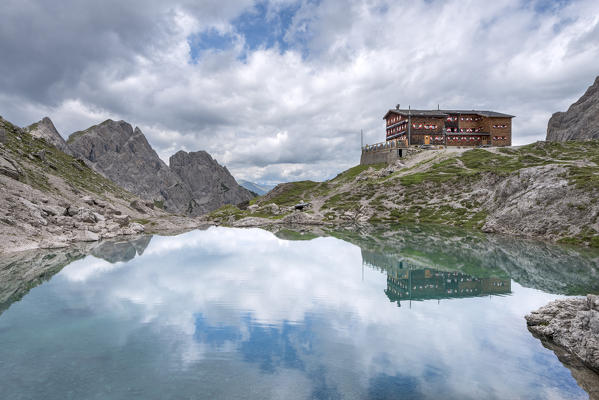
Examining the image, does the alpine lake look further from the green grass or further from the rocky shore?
the green grass

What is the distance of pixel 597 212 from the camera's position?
6788 cm

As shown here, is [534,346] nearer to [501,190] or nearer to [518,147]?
[501,190]

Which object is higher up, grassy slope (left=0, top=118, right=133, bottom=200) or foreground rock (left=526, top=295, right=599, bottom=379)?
grassy slope (left=0, top=118, right=133, bottom=200)

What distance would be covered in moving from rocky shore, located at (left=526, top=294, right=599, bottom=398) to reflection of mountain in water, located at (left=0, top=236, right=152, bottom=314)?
151 feet

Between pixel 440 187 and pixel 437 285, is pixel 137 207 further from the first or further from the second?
pixel 437 285

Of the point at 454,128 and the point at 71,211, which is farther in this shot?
the point at 454,128

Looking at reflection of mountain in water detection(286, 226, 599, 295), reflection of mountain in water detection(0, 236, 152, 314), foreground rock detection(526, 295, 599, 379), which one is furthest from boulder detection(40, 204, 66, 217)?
foreground rock detection(526, 295, 599, 379)

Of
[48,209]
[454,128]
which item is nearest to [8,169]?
[48,209]

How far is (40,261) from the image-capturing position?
50.3m

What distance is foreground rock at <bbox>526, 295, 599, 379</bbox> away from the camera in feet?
66.8

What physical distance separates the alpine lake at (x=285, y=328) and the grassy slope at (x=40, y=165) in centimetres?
4973

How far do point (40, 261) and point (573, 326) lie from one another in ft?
216

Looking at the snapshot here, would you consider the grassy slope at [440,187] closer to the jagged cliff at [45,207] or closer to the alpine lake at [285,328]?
the alpine lake at [285,328]

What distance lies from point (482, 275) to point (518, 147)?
477ft
